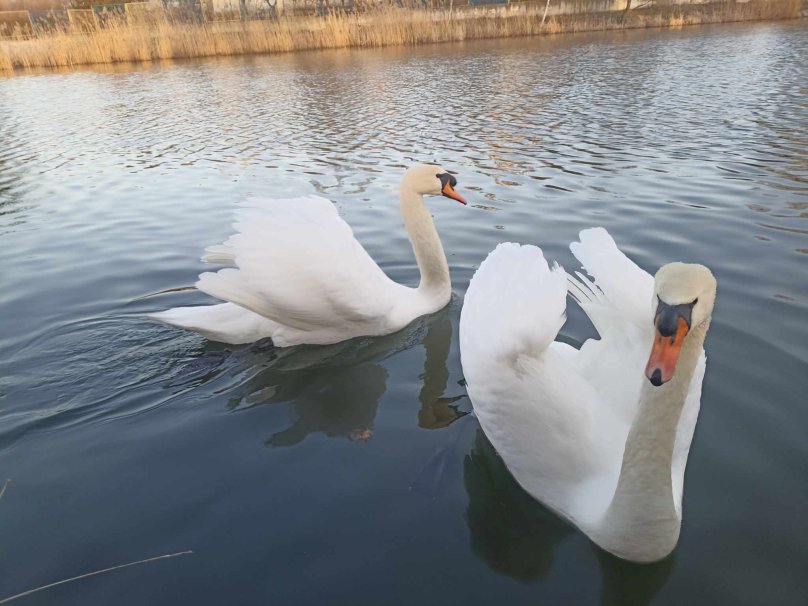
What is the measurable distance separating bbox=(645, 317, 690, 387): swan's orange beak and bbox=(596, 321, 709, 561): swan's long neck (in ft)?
0.62

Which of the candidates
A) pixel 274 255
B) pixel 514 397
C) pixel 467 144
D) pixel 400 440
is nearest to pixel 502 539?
pixel 514 397

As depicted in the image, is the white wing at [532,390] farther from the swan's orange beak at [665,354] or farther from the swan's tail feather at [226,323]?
the swan's tail feather at [226,323]

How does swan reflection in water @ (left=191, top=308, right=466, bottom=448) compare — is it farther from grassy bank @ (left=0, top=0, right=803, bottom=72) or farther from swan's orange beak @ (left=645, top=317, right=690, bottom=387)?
grassy bank @ (left=0, top=0, right=803, bottom=72)

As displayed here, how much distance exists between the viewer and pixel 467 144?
35.7 feet

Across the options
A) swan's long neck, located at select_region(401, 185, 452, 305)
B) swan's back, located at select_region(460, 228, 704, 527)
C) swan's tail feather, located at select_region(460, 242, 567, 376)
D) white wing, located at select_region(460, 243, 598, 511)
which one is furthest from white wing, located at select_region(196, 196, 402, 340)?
white wing, located at select_region(460, 243, 598, 511)

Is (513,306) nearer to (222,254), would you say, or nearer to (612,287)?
(612,287)

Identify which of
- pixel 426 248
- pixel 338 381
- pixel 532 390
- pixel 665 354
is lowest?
pixel 338 381

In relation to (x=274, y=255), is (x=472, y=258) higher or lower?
→ lower

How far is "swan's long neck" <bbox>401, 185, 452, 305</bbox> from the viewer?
5.11 m

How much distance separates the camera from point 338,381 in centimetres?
427

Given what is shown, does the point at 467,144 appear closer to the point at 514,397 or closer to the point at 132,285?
the point at 132,285

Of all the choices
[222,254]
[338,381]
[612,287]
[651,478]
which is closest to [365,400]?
[338,381]

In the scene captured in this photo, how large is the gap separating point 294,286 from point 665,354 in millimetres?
2709

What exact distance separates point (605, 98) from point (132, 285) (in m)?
11.1
